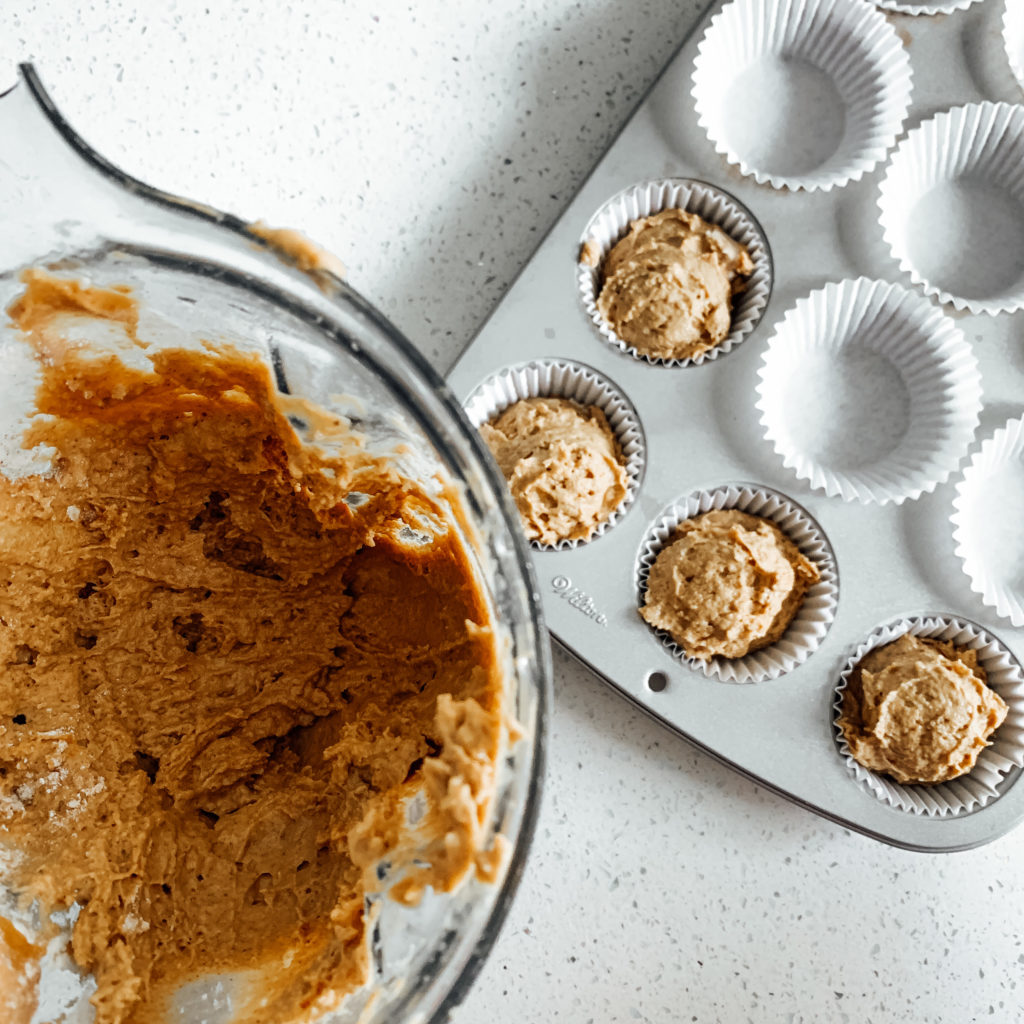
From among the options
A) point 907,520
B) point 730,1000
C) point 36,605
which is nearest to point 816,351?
point 907,520

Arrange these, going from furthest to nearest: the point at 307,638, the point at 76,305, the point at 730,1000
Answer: the point at 730,1000, the point at 307,638, the point at 76,305

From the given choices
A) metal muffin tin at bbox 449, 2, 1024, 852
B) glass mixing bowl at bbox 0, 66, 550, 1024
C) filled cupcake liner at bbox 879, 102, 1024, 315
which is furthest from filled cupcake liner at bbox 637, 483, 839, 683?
glass mixing bowl at bbox 0, 66, 550, 1024

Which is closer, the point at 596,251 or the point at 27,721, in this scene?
the point at 27,721

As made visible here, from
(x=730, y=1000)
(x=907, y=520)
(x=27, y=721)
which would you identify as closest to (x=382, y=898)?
(x=27, y=721)

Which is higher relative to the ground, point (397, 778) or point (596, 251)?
point (596, 251)

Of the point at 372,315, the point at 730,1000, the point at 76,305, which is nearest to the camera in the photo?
the point at 372,315

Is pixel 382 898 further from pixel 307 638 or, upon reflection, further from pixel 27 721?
pixel 27 721

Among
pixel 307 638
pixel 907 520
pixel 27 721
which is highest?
pixel 907 520

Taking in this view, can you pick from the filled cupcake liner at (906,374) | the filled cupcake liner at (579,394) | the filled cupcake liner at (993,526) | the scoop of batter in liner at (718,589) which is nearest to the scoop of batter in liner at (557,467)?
the filled cupcake liner at (579,394)
